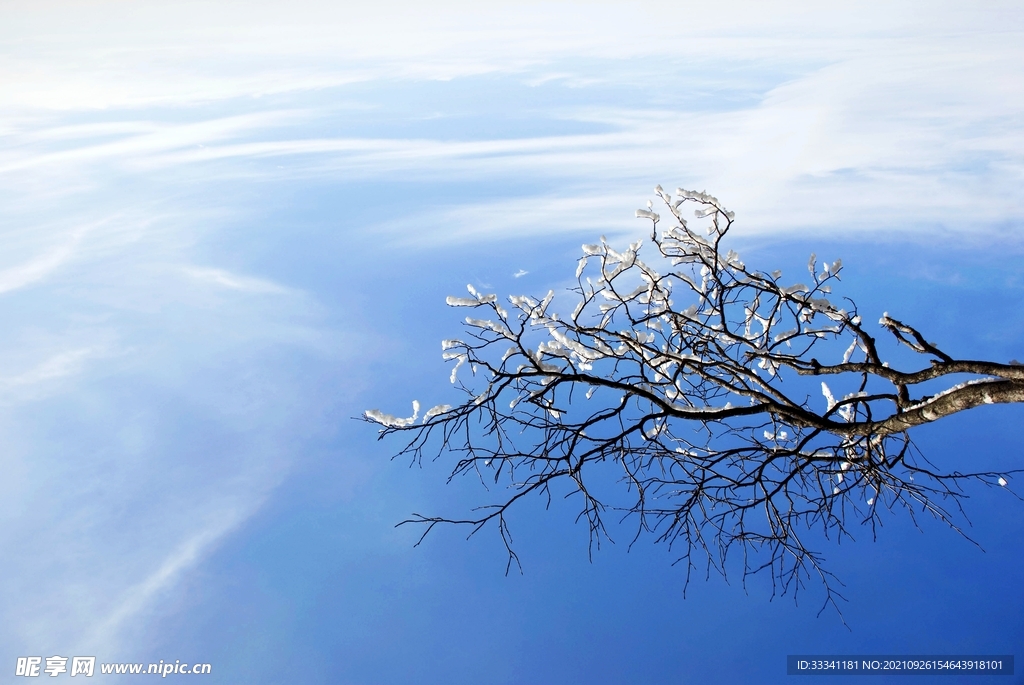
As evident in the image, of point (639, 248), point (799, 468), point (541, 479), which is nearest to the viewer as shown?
point (541, 479)

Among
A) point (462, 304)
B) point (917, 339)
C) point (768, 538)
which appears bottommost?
point (768, 538)

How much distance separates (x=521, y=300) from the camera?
20.1 feet

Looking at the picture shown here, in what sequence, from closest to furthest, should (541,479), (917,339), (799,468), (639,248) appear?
(541,479) → (799,468) → (917,339) → (639,248)

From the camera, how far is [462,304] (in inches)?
219

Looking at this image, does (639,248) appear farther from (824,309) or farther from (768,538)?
(768,538)

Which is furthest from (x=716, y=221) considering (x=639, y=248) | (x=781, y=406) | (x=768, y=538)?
(x=768, y=538)

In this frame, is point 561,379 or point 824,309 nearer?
point 561,379

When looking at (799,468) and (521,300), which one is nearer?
(799,468)

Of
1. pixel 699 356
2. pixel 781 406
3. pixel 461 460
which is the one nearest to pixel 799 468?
pixel 781 406

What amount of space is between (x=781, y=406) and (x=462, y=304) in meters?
2.31

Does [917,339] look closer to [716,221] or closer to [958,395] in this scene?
[958,395]

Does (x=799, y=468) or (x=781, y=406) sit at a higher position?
(x=781, y=406)

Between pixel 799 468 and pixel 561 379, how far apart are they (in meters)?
1.75

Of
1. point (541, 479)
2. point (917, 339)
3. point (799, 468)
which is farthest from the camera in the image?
point (917, 339)
